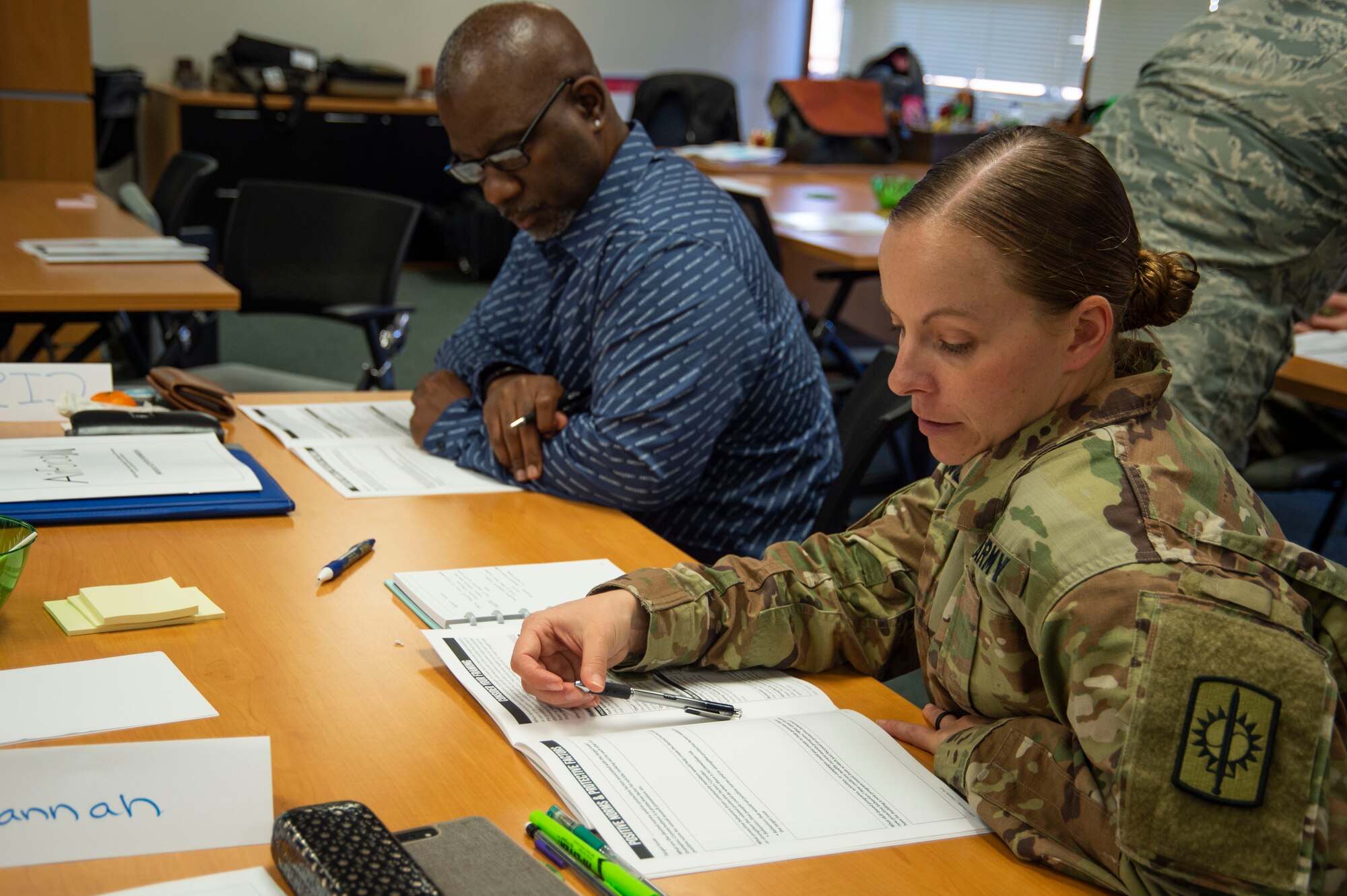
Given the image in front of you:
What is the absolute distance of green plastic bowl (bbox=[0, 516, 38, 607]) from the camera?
1.01m

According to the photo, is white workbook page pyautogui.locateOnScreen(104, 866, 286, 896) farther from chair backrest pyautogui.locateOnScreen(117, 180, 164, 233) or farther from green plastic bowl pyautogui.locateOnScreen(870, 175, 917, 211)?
green plastic bowl pyautogui.locateOnScreen(870, 175, 917, 211)

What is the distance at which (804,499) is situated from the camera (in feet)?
5.83

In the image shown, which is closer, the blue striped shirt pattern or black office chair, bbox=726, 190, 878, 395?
the blue striped shirt pattern

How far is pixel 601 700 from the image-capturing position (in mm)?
1021

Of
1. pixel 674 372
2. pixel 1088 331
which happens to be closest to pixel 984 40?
pixel 674 372

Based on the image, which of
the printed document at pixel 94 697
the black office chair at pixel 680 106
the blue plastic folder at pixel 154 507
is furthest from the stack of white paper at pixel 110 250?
the black office chair at pixel 680 106

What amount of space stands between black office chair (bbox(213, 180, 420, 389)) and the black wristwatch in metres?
1.31

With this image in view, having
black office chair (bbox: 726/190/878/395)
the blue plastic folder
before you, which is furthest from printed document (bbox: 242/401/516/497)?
black office chair (bbox: 726/190/878/395)

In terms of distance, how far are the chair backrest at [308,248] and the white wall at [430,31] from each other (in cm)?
375

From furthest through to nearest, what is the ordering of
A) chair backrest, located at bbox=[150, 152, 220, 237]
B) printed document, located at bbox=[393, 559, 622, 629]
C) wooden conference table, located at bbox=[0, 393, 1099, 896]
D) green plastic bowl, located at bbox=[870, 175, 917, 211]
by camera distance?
green plastic bowl, located at bbox=[870, 175, 917, 211], chair backrest, located at bbox=[150, 152, 220, 237], printed document, located at bbox=[393, 559, 622, 629], wooden conference table, located at bbox=[0, 393, 1099, 896]

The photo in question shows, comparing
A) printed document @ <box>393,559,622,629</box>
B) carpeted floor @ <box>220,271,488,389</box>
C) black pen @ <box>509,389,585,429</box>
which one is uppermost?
black pen @ <box>509,389,585,429</box>

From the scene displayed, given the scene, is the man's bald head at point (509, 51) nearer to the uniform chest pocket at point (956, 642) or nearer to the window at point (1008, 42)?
the uniform chest pocket at point (956, 642)

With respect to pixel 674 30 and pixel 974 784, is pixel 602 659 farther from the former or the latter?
pixel 674 30

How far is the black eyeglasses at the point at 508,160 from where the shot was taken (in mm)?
1638
